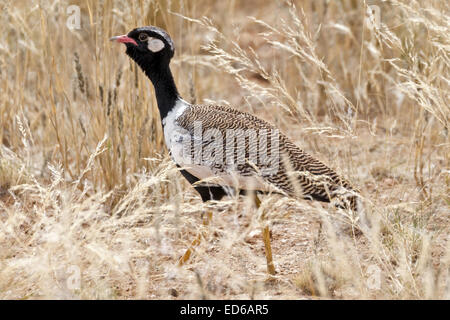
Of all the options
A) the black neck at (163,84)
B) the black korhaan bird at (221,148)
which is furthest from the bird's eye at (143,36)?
the black neck at (163,84)

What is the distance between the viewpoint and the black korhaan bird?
273 centimetres

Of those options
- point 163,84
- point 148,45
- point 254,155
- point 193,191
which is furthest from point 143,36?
point 193,191

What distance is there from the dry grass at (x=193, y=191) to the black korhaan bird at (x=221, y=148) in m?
0.14

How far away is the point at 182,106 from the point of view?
121 inches

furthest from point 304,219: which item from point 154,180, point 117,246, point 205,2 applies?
point 205,2

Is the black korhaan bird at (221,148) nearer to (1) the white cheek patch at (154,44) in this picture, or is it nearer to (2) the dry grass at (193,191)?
(1) the white cheek patch at (154,44)

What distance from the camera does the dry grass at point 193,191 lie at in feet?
7.42

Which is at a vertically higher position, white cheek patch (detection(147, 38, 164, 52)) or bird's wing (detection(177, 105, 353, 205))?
white cheek patch (detection(147, 38, 164, 52))

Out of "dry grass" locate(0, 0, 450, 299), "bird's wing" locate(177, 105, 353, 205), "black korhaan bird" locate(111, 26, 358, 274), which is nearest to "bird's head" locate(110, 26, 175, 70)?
"black korhaan bird" locate(111, 26, 358, 274)

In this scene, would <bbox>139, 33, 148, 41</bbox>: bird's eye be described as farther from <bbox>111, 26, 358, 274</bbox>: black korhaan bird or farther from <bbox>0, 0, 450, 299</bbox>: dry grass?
<bbox>0, 0, 450, 299</bbox>: dry grass

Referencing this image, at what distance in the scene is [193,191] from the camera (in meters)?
3.62
